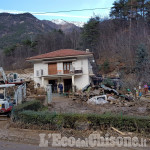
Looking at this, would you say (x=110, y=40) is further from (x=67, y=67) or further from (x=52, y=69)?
(x=52, y=69)

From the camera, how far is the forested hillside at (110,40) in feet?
114

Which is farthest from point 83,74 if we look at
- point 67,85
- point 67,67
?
point 67,85

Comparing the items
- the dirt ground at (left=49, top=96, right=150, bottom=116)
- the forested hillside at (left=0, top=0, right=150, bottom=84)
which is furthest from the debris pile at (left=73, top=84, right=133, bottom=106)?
the forested hillside at (left=0, top=0, right=150, bottom=84)

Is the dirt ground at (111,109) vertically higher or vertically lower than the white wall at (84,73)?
lower

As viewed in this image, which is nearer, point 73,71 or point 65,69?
point 73,71

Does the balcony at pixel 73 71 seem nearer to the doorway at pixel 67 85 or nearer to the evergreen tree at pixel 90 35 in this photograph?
the doorway at pixel 67 85

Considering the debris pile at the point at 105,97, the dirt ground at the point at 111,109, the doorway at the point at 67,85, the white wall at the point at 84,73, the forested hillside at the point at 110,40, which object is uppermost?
the forested hillside at the point at 110,40

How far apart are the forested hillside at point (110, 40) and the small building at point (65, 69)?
438 inches

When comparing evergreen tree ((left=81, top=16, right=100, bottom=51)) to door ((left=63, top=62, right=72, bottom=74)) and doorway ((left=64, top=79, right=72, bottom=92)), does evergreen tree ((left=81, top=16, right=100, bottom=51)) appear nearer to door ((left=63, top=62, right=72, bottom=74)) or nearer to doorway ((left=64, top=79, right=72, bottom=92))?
doorway ((left=64, top=79, right=72, bottom=92))

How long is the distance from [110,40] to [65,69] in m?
21.9

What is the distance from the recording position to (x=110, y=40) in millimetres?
42062

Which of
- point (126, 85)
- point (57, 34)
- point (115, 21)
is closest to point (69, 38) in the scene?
point (57, 34)

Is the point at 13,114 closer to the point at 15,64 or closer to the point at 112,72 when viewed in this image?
the point at 112,72

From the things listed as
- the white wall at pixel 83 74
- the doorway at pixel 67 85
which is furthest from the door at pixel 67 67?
the doorway at pixel 67 85
